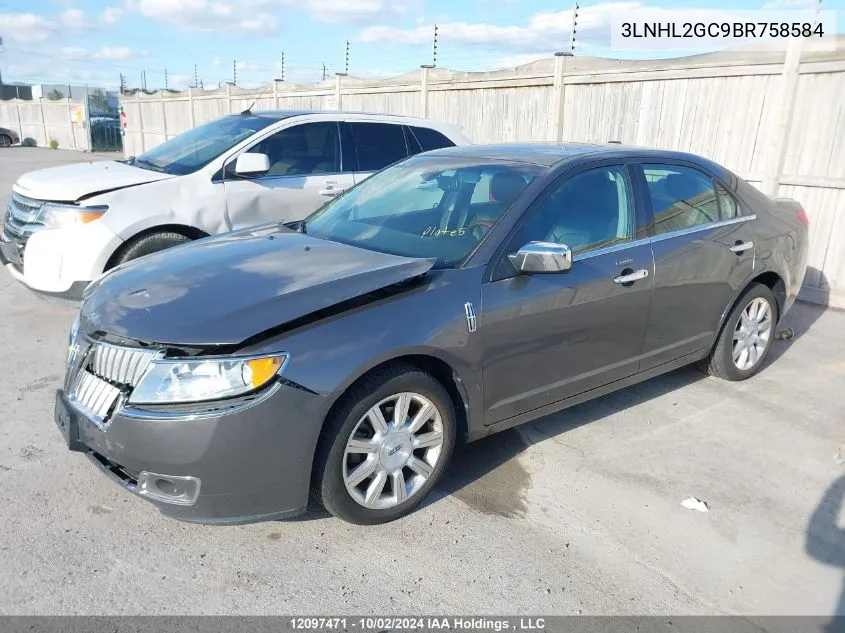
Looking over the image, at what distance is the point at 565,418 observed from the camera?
13.8ft

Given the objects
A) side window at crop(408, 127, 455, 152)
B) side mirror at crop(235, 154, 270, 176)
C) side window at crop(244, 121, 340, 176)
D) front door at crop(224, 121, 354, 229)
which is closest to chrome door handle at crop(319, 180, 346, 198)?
front door at crop(224, 121, 354, 229)

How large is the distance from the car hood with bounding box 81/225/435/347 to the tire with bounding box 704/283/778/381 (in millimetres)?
2614

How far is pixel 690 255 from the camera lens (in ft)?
13.5

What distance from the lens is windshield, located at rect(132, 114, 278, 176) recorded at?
19.5 feet

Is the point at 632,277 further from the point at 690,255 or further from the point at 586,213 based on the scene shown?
the point at 690,255

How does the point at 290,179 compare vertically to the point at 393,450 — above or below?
above

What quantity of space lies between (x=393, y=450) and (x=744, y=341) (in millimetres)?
3111

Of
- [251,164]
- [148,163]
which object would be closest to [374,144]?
[251,164]

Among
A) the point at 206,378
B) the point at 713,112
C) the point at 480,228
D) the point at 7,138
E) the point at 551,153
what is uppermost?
the point at 713,112

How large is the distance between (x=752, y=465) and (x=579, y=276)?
1488mm

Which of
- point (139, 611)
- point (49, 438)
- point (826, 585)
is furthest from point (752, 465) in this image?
point (49, 438)

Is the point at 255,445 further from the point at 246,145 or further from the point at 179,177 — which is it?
the point at 246,145

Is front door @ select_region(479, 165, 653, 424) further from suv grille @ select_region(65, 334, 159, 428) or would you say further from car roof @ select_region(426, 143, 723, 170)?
suv grille @ select_region(65, 334, 159, 428)

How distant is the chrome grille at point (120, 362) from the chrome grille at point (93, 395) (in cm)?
4
